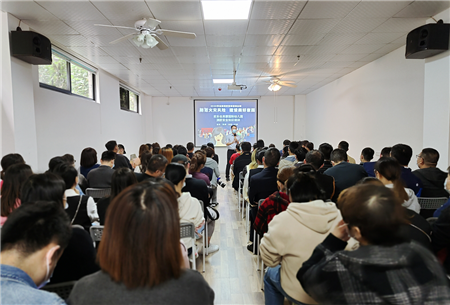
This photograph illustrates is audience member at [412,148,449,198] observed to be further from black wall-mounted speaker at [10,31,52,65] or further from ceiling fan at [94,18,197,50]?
black wall-mounted speaker at [10,31,52,65]

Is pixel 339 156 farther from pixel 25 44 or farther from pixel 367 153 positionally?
pixel 25 44

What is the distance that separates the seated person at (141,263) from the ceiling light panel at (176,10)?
2882 millimetres

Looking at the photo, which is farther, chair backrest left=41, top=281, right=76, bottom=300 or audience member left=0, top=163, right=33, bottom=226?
audience member left=0, top=163, right=33, bottom=226

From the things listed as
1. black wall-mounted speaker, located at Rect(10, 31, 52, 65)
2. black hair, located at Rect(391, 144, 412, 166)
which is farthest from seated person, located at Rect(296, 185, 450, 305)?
black wall-mounted speaker, located at Rect(10, 31, 52, 65)

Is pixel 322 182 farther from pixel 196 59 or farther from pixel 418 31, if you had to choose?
pixel 196 59

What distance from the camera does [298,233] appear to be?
1388mm

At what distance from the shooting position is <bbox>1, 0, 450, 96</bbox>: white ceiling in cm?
311

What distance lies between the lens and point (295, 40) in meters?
4.23

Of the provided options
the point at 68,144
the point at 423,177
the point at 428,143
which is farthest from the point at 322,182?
the point at 68,144

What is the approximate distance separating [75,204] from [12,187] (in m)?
0.41

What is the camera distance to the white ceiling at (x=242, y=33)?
10.2 ft

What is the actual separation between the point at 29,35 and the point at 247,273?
400 cm

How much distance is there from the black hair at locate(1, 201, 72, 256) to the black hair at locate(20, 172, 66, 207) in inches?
22.3

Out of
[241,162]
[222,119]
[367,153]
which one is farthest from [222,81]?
[367,153]
